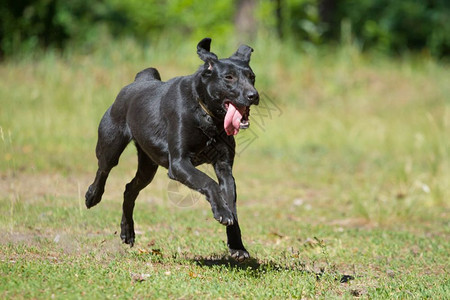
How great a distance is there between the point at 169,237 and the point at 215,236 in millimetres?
548

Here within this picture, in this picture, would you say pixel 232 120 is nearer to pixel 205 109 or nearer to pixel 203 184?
pixel 205 109

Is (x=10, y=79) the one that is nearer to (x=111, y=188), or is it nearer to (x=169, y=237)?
(x=111, y=188)

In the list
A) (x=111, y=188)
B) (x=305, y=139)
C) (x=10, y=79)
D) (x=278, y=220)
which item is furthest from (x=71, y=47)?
(x=278, y=220)

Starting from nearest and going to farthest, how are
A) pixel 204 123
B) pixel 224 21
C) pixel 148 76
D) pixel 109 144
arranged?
pixel 204 123 < pixel 109 144 < pixel 148 76 < pixel 224 21

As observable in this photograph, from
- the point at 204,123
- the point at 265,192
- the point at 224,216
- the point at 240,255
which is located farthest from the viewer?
the point at 265,192

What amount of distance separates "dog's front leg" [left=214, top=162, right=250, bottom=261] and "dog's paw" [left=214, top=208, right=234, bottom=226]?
29 cm

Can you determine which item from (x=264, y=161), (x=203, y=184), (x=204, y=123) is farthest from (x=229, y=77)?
(x=264, y=161)

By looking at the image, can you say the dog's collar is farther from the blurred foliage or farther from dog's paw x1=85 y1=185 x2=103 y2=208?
the blurred foliage

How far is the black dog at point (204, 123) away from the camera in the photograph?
18.9ft

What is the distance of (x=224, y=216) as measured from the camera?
5.46 m

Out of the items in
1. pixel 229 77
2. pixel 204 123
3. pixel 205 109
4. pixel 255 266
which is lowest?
pixel 255 266

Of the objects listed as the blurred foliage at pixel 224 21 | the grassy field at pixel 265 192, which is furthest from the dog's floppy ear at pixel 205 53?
the blurred foliage at pixel 224 21

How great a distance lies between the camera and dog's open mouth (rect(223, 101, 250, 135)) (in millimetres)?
5719

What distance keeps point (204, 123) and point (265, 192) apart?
17.6 feet
